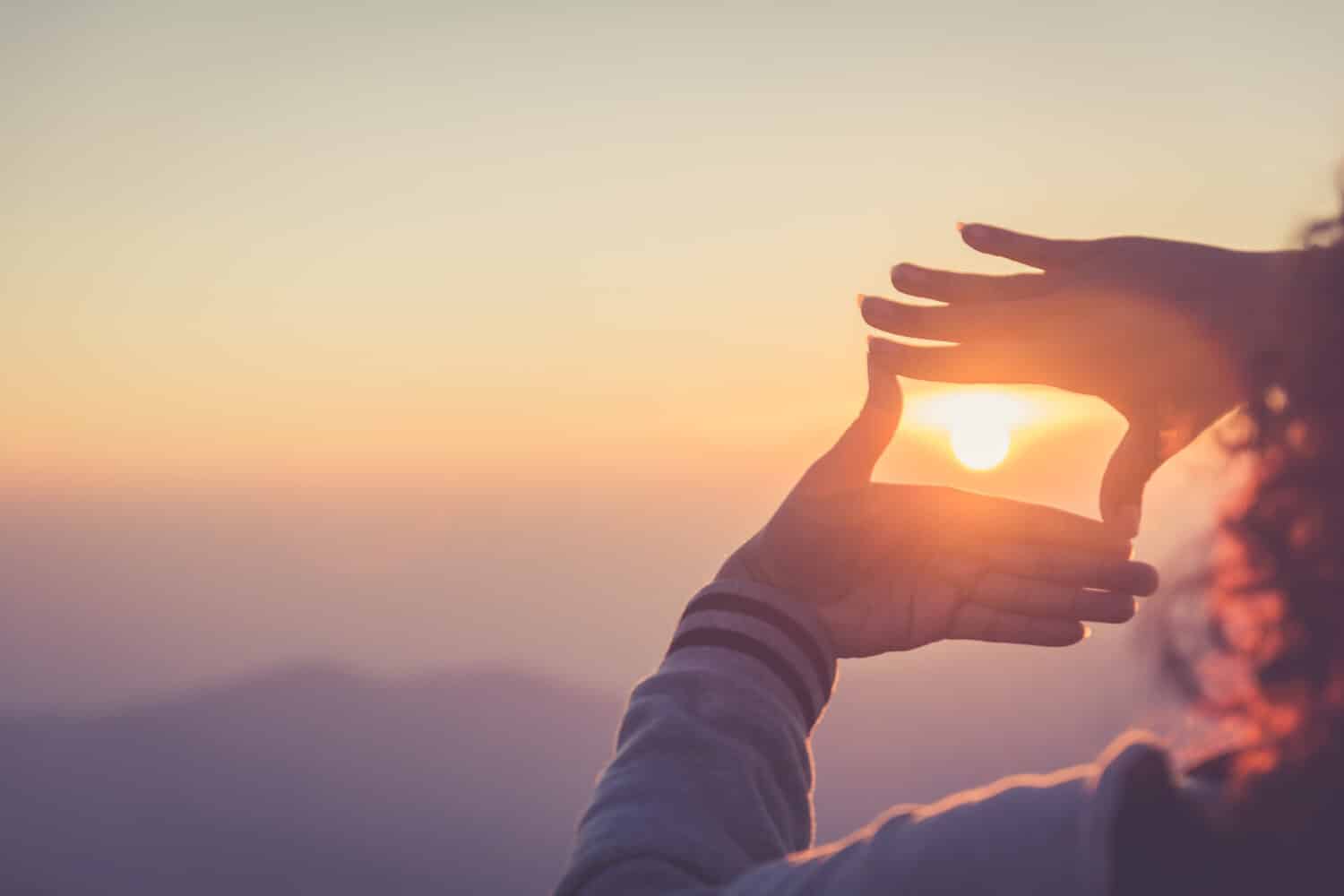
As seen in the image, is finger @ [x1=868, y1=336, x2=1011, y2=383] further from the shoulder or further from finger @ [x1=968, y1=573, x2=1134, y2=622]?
the shoulder

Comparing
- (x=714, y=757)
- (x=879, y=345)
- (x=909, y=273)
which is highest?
(x=909, y=273)

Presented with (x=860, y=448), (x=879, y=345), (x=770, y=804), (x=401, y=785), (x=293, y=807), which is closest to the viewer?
(x=770, y=804)

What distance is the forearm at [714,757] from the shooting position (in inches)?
69.4

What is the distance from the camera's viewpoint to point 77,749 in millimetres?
190375

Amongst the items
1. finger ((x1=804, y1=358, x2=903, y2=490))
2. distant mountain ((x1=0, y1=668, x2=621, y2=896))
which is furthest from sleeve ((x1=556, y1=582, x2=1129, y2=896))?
distant mountain ((x1=0, y1=668, x2=621, y2=896))

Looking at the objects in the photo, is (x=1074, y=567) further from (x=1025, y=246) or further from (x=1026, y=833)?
(x=1026, y=833)

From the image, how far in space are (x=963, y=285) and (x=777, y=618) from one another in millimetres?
998

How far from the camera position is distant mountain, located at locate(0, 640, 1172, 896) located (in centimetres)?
14438

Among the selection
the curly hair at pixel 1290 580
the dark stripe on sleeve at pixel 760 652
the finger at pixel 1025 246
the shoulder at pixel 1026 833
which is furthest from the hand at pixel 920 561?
the shoulder at pixel 1026 833

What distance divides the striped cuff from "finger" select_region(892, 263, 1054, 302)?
35.1 inches

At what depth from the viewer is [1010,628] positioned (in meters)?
2.61

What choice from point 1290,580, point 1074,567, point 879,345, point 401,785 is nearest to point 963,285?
point 879,345

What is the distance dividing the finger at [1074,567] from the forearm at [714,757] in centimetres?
49

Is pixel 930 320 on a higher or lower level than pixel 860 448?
higher
